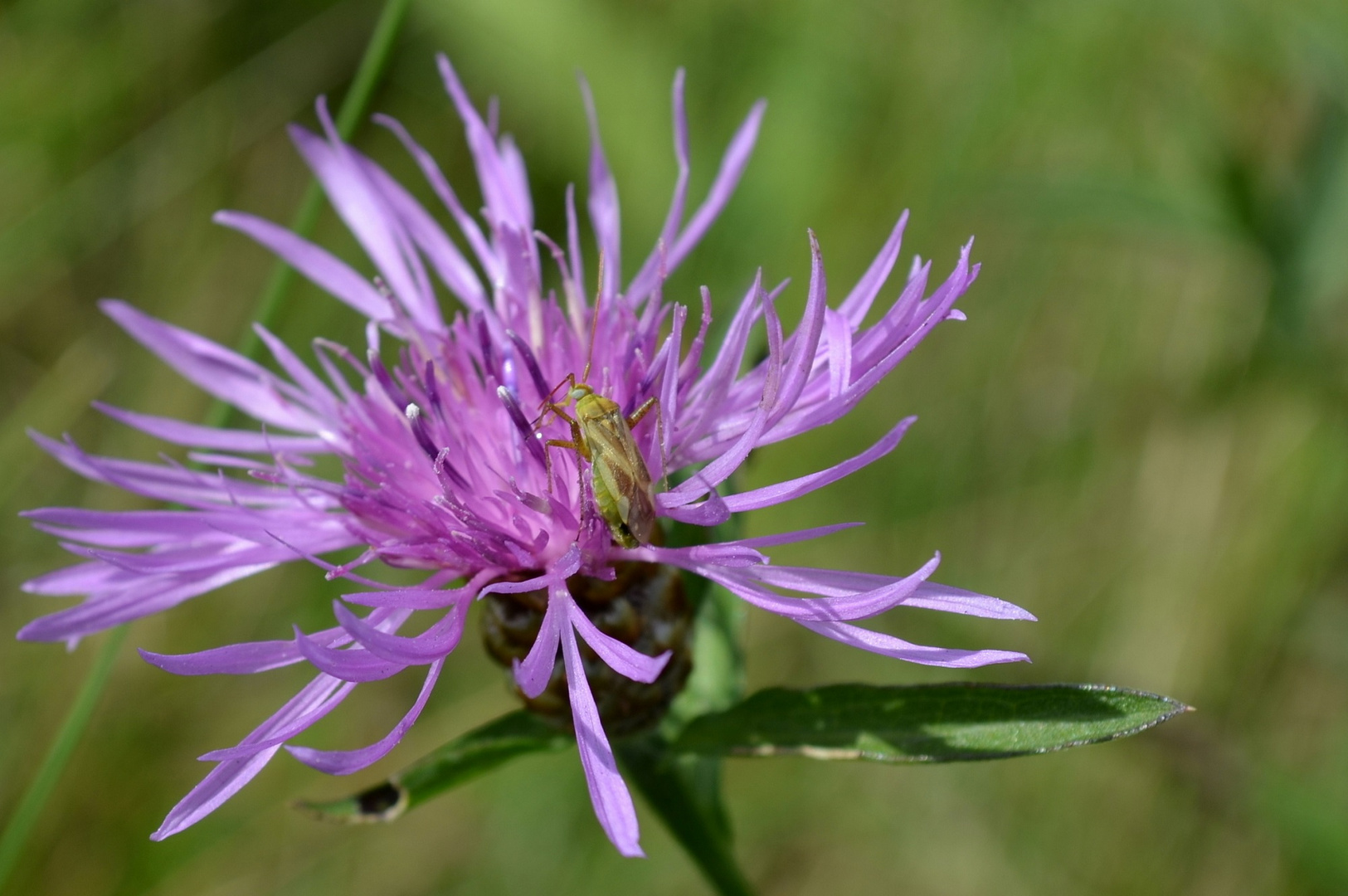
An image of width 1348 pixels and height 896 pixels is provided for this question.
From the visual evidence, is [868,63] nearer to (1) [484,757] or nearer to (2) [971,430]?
(2) [971,430]

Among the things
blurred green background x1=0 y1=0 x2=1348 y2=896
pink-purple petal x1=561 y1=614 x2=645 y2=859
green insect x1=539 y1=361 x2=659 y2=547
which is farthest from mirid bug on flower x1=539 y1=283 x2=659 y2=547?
blurred green background x1=0 y1=0 x2=1348 y2=896

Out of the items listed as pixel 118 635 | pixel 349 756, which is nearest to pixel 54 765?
pixel 118 635

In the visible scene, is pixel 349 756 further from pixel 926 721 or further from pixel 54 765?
pixel 54 765

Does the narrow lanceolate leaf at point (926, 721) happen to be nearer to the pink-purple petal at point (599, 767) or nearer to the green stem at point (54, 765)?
the pink-purple petal at point (599, 767)

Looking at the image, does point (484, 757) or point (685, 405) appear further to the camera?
point (685, 405)

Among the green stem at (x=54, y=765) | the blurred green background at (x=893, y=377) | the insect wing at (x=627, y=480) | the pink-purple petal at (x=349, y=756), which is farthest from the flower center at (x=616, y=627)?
the blurred green background at (x=893, y=377)

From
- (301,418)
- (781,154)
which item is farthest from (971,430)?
(301,418)
